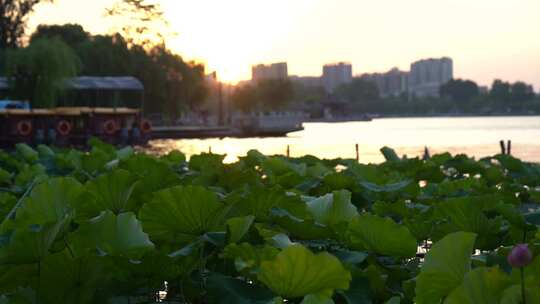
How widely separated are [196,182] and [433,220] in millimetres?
1101

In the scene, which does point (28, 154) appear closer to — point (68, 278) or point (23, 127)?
point (68, 278)

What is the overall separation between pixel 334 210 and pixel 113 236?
2.12 ft

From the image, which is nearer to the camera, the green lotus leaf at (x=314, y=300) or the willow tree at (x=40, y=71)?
the green lotus leaf at (x=314, y=300)

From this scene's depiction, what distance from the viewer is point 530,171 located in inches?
193

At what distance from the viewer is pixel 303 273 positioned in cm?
123

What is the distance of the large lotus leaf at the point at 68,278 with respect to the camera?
1.40 metres

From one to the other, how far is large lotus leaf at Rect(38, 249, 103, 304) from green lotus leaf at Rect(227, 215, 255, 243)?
0.26 m

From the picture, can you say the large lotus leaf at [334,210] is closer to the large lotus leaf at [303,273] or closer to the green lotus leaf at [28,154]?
the large lotus leaf at [303,273]

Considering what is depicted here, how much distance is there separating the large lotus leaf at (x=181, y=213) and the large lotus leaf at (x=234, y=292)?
17 cm

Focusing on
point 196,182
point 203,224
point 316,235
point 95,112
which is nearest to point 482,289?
point 203,224

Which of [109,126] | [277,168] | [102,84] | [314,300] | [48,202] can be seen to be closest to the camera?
[314,300]

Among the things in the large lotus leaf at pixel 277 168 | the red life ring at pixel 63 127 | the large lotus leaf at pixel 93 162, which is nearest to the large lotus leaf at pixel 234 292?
the large lotus leaf at pixel 277 168

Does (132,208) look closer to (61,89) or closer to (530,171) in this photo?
(530,171)

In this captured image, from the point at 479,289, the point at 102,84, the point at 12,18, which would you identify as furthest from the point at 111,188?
the point at 12,18
